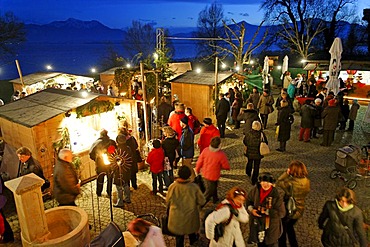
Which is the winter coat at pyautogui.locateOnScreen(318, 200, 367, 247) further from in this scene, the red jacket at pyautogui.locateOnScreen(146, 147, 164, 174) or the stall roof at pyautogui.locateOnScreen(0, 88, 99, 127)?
the stall roof at pyautogui.locateOnScreen(0, 88, 99, 127)

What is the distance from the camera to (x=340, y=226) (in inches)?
154

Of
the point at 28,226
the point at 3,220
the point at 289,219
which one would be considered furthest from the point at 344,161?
the point at 3,220

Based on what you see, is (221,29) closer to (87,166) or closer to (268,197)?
(87,166)

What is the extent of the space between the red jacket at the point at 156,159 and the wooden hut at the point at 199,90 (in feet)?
19.2

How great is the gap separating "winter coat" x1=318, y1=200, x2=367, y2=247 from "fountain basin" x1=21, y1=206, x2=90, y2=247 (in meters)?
3.44

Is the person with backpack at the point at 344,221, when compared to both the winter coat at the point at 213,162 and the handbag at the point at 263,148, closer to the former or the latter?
the winter coat at the point at 213,162

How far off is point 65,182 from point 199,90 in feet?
26.3

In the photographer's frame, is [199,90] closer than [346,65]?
Yes

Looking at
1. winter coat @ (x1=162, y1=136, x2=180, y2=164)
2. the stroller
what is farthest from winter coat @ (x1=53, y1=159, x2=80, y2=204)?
the stroller

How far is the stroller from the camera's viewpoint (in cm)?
714

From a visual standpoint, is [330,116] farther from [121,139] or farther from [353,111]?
[121,139]

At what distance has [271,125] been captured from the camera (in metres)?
12.7

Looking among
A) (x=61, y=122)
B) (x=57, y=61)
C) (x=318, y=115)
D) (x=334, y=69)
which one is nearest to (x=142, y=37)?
(x=334, y=69)

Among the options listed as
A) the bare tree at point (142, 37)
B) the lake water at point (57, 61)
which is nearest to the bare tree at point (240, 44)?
the lake water at point (57, 61)
